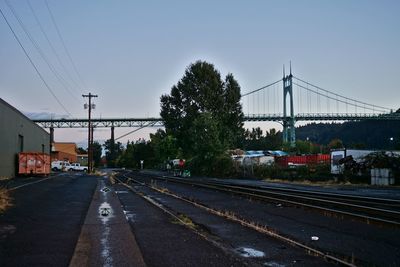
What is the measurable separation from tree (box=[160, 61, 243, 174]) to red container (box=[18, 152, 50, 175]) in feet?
98.3

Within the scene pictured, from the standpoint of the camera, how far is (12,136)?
46531 mm

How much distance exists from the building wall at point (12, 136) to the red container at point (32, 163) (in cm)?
69

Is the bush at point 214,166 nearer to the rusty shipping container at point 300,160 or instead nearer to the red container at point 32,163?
the rusty shipping container at point 300,160

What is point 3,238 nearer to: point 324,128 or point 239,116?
point 239,116

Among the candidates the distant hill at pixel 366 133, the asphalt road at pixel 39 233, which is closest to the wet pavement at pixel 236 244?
the asphalt road at pixel 39 233

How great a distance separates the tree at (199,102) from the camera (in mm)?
77625

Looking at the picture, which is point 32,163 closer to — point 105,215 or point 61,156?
point 105,215

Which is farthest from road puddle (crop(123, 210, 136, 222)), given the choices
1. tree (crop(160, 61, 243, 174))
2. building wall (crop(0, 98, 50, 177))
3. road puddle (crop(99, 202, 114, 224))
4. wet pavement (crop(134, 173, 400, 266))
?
tree (crop(160, 61, 243, 174))

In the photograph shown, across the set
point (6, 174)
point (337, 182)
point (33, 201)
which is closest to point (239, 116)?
point (337, 182)

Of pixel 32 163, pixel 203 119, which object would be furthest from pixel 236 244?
pixel 203 119

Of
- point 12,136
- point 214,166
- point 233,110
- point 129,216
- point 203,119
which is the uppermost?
point 233,110

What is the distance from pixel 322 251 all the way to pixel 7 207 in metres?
12.4

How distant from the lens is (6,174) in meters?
43.2

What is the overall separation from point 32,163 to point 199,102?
35382 millimetres
